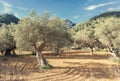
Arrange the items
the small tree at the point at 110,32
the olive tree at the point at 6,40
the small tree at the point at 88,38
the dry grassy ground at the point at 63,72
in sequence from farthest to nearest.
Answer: the small tree at the point at 88,38 → the olive tree at the point at 6,40 → the small tree at the point at 110,32 → the dry grassy ground at the point at 63,72

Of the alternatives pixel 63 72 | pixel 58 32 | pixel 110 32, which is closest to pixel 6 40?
pixel 58 32

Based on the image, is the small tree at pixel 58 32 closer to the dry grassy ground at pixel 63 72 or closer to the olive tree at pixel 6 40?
the dry grassy ground at pixel 63 72

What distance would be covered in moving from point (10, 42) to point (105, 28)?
63.3 feet

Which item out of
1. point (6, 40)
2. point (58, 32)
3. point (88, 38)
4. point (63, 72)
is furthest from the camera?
point (88, 38)

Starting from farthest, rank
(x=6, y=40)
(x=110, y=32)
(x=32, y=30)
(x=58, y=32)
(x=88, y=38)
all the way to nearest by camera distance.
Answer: (x=88, y=38), (x=6, y=40), (x=110, y=32), (x=58, y=32), (x=32, y=30)

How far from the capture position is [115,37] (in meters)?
30.3

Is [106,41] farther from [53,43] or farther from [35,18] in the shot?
[35,18]

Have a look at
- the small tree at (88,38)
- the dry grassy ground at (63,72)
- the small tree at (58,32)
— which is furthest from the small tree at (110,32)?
the small tree at (88,38)

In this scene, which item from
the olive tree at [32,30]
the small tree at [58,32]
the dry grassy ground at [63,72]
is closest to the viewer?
the dry grassy ground at [63,72]

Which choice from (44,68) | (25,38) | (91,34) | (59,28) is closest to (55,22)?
(59,28)

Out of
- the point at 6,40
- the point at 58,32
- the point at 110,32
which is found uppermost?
the point at 110,32

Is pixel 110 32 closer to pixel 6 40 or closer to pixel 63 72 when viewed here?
pixel 63 72

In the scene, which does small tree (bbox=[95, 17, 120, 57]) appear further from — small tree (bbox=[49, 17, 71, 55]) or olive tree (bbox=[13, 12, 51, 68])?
olive tree (bbox=[13, 12, 51, 68])

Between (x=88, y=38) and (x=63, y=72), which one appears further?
(x=88, y=38)
